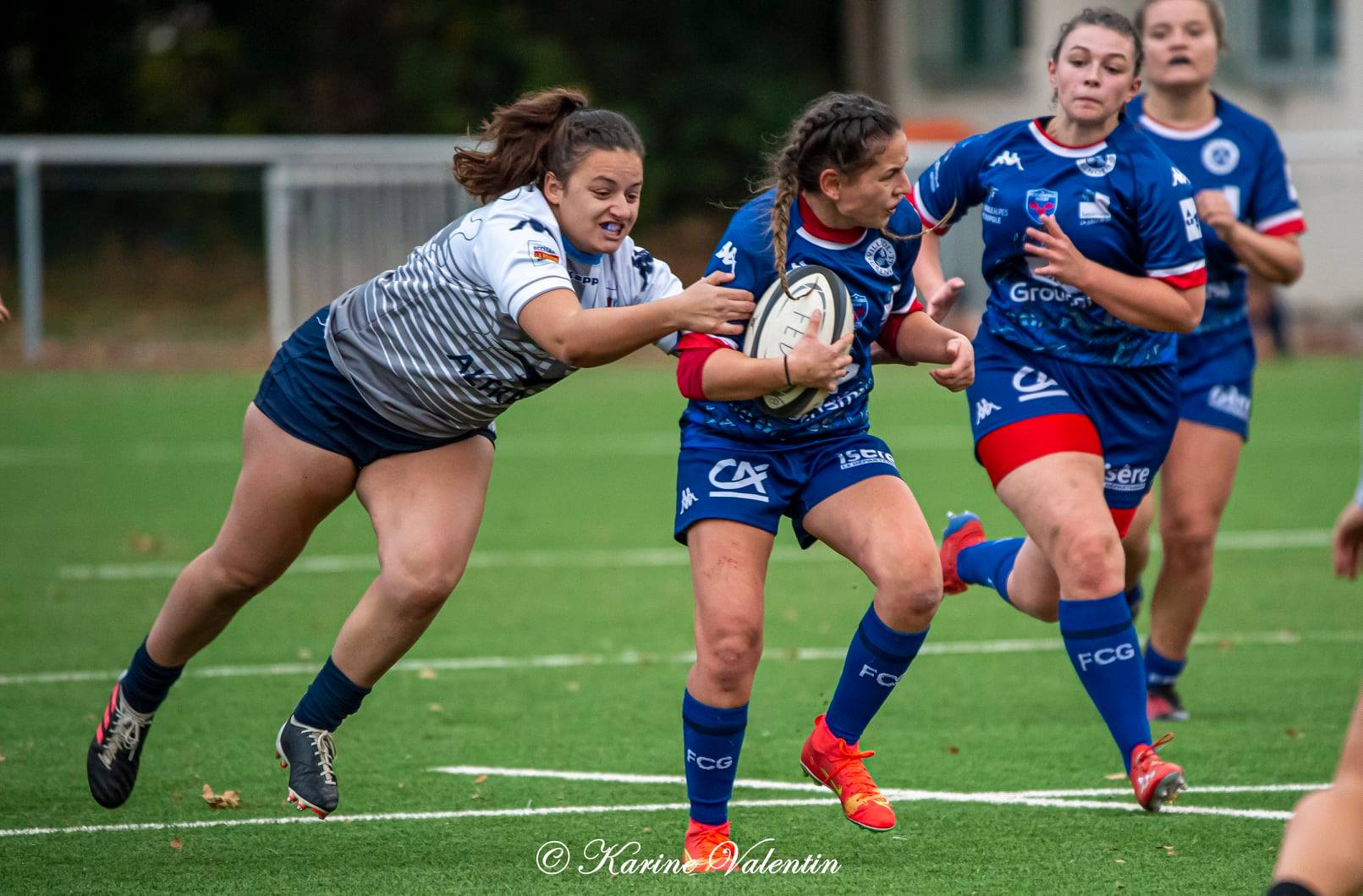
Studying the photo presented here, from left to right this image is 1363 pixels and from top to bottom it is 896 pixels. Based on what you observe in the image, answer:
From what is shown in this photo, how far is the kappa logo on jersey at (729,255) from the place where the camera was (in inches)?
176

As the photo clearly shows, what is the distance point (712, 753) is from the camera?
14.7ft

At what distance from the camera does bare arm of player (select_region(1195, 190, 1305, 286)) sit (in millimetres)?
5898

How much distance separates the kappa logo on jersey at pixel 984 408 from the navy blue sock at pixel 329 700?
6.38ft

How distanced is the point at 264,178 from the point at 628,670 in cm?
2092

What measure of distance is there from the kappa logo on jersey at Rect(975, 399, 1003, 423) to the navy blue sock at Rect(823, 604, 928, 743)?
2.73 ft

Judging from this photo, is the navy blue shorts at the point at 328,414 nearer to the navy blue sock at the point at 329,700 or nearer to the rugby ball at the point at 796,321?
the navy blue sock at the point at 329,700

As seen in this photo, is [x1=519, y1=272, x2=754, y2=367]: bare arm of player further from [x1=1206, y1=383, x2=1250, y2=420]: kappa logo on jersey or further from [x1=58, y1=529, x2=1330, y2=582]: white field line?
[x1=58, y1=529, x2=1330, y2=582]: white field line

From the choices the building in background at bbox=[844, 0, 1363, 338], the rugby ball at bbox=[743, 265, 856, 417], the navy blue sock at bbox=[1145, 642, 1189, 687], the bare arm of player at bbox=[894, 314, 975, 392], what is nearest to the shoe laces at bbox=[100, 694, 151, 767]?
the rugby ball at bbox=[743, 265, 856, 417]

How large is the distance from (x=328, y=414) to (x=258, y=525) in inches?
14.0

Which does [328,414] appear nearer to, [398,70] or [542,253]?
[542,253]

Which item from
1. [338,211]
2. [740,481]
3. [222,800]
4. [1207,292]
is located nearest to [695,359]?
[740,481]

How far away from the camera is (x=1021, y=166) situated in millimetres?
5223

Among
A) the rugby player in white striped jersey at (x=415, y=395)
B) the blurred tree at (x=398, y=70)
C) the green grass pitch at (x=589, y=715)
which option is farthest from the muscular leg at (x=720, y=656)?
the blurred tree at (x=398, y=70)

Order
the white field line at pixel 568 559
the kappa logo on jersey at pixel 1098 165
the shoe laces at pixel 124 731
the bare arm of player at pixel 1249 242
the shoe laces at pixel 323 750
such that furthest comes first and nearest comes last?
1. the white field line at pixel 568 559
2. the bare arm of player at pixel 1249 242
3. the kappa logo on jersey at pixel 1098 165
4. the shoe laces at pixel 124 731
5. the shoe laces at pixel 323 750
